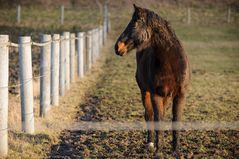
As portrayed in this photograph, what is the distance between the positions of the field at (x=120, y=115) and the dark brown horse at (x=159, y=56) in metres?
0.68

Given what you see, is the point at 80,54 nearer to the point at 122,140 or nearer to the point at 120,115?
the point at 120,115

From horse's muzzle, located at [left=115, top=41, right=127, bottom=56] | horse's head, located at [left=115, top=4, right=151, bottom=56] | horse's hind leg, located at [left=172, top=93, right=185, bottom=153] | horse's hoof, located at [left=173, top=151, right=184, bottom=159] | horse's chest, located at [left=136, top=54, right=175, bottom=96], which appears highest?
horse's head, located at [left=115, top=4, right=151, bottom=56]

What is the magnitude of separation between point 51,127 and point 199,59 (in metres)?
14.2

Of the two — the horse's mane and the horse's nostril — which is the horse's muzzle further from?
the horse's mane

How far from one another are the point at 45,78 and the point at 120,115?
163 cm

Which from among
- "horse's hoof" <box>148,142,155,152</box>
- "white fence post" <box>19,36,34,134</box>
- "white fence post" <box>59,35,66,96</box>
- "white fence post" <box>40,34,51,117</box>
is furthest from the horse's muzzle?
"white fence post" <box>59,35,66,96</box>

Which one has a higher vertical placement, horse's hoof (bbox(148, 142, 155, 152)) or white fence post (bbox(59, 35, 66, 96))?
white fence post (bbox(59, 35, 66, 96))

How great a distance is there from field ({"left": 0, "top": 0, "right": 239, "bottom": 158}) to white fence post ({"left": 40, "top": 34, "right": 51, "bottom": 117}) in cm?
23

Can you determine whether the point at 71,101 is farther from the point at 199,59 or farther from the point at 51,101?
the point at 199,59

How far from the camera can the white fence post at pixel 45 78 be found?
8664 millimetres

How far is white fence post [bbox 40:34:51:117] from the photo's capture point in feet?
28.4

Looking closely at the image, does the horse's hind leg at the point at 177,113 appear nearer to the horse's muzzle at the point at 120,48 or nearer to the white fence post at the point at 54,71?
the horse's muzzle at the point at 120,48

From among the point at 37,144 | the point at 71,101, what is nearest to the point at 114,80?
the point at 71,101

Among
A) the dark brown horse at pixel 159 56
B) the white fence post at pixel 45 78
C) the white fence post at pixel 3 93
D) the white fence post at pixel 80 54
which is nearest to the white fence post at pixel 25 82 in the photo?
the white fence post at pixel 3 93
